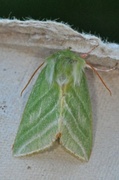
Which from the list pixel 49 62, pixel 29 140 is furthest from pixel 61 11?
pixel 29 140

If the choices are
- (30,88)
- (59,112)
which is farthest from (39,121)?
(30,88)

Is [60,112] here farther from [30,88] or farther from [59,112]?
[30,88]

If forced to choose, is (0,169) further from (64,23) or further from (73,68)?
(64,23)
